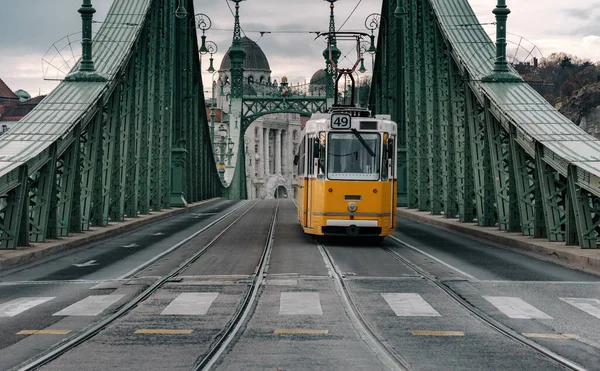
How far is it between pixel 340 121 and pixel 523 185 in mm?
4940

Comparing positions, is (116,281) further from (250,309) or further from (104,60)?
(104,60)

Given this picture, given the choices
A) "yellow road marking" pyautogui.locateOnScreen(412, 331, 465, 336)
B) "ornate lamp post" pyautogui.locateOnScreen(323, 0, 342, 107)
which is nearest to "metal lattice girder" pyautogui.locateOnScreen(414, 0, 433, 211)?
"yellow road marking" pyautogui.locateOnScreen(412, 331, 465, 336)

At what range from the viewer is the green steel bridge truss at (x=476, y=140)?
24.6m

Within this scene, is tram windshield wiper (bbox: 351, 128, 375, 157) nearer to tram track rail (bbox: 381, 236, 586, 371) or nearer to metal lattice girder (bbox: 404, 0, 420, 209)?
tram track rail (bbox: 381, 236, 586, 371)

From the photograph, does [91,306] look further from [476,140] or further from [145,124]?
[145,124]

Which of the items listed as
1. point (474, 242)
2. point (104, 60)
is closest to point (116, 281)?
point (474, 242)

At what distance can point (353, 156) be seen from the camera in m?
27.1

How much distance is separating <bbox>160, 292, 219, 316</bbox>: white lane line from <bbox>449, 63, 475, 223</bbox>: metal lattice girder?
20.3m

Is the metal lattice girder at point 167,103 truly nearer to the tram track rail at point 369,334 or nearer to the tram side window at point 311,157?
the tram side window at point 311,157

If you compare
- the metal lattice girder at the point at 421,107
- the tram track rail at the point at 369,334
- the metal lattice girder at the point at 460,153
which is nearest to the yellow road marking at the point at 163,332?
the tram track rail at the point at 369,334

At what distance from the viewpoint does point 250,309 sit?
47.8 ft

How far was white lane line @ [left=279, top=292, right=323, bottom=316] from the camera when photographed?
1427cm

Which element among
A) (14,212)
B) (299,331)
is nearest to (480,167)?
(14,212)

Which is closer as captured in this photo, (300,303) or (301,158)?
(300,303)
